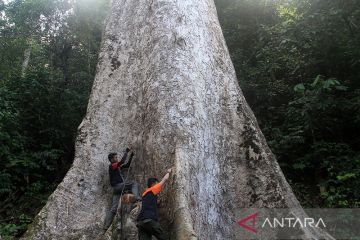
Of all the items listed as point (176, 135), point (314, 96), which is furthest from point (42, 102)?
point (314, 96)

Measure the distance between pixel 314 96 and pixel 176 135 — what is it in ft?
13.0

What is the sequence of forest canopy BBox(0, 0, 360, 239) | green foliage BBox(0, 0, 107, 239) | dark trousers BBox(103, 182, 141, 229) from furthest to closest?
green foliage BBox(0, 0, 107, 239), forest canopy BBox(0, 0, 360, 239), dark trousers BBox(103, 182, 141, 229)

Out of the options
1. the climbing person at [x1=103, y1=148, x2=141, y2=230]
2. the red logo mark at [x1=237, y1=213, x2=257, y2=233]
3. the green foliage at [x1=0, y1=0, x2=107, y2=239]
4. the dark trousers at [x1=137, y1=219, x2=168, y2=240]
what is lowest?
the dark trousers at [x1=137, y1=219, x2=168, y2=240]

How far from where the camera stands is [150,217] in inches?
165

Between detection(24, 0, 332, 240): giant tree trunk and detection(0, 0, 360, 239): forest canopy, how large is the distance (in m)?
2.27

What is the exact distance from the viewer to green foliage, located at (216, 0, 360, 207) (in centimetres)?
735

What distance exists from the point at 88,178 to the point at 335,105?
486 cm

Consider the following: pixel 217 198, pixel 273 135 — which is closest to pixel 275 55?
pixel 273 135

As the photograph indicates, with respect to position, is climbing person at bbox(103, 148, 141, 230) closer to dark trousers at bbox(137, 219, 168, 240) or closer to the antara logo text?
dark trousers at bbox(137, 219, 168, 240)

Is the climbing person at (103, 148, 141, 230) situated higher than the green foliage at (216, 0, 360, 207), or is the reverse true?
the green foliage at (216, 0, 360, 207)

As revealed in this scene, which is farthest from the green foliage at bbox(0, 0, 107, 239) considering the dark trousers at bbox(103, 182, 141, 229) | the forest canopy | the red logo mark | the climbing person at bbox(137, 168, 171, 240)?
the red logo mark

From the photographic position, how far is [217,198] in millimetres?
4695

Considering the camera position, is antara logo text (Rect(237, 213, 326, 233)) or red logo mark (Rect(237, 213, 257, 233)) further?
red logo mark (Rect(237, 213, 257, 233))

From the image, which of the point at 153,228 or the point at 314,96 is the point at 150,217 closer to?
the point at 153,228
